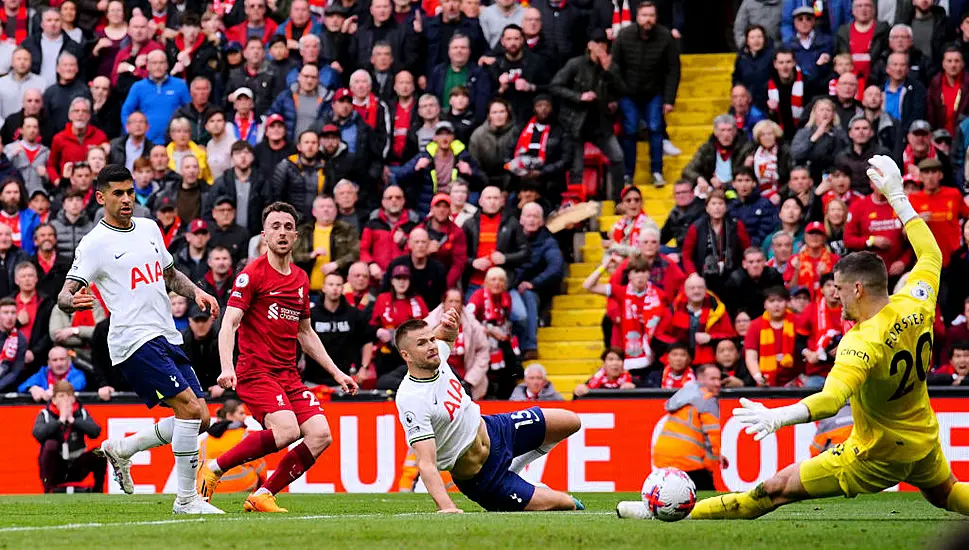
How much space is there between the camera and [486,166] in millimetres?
20141

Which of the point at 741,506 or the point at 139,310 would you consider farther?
the point at 139,310

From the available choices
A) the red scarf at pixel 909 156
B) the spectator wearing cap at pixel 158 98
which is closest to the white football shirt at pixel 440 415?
the red scarf at pixel 909 156

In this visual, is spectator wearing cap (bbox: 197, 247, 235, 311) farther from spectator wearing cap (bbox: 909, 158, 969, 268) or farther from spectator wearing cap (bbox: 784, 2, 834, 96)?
spectator wearing cap (bbox: 909, 158, 969, 268)

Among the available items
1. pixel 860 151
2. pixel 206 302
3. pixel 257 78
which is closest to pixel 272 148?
pixel 257 78

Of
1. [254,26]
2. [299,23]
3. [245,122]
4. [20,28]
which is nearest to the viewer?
[245,122]

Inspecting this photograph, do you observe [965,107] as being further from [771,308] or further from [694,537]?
[694,537]

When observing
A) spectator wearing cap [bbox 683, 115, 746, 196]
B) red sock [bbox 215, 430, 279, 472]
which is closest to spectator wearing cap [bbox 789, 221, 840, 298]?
spectator wearing cap [bbox 683, 115, 746, 196]

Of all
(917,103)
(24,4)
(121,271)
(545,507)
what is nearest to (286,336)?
(121,271)

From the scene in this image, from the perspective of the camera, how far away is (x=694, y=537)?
8758mm

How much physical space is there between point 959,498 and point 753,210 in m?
9.52

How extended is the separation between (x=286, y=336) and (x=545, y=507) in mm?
2363

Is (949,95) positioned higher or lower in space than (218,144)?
higher

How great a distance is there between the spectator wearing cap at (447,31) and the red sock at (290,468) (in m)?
9.81

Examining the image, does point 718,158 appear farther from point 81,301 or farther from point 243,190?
point 81,301
